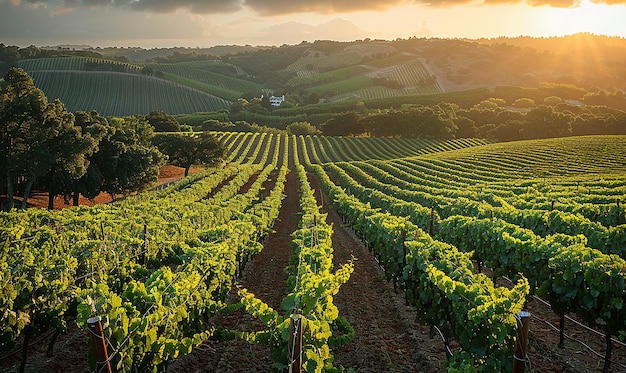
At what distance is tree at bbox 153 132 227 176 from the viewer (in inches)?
2077

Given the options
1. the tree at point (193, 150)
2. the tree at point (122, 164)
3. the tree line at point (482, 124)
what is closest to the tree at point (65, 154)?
the tree at point (122, 164)

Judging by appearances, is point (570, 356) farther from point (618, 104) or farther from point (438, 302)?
point (618, 104)

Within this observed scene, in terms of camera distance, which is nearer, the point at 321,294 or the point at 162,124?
the point at 321,294

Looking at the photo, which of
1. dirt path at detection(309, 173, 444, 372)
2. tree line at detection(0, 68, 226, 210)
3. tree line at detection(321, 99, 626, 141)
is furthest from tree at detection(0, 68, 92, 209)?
tree line at detection(321, 99, 626, 141)

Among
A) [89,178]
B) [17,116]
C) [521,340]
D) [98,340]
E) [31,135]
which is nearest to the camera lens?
[98,340]

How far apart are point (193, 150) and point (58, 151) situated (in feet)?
71.9

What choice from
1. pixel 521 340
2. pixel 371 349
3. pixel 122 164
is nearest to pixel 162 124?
pixel 122 164

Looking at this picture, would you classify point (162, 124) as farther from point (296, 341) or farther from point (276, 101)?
point (296, 341)

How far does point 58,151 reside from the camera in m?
32.1

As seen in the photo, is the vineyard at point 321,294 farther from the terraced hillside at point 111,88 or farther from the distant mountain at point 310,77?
the distant mountain at point 310,77

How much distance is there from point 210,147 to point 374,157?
24730 millimetres

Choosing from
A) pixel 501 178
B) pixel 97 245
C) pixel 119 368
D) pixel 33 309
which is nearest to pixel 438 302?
pixel 119 368

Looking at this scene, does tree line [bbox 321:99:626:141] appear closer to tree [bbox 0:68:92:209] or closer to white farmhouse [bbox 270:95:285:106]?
white farmhouse [bbox 270:95:285:106]

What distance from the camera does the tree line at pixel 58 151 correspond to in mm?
30500
